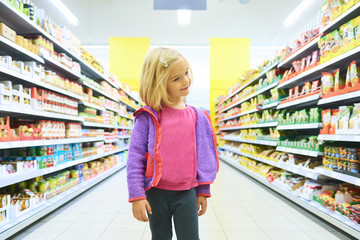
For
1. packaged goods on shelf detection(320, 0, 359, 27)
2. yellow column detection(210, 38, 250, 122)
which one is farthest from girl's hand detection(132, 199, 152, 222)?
yellow column detection(210, 38, 250, 122)

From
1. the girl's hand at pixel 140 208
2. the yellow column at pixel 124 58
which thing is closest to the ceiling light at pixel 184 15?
the yellow column at pixel 124 58

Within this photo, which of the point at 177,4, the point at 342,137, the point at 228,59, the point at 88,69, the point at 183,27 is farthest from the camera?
the point at 183,27

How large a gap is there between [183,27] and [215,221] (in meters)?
8.80

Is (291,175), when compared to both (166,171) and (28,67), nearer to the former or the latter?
(166,171)

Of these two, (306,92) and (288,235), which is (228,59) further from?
(288,235)

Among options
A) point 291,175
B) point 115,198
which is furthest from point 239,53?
point 115,198

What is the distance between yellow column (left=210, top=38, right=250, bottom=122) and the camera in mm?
9242

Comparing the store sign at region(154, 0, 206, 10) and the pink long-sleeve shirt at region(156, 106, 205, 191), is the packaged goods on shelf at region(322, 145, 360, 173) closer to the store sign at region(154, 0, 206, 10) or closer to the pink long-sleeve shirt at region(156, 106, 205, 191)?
the pink long-sleeve shirt at region(156, 106, 205, 191)

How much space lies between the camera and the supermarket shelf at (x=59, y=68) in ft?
9.08

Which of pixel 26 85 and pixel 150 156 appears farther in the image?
pixel 26 85

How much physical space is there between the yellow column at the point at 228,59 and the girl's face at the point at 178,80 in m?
8.60

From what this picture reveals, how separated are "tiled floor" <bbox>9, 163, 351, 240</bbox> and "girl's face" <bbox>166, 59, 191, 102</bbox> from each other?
169 cm

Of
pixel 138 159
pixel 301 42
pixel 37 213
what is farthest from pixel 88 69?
pixel 138 159

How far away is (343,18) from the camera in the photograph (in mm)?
2281
